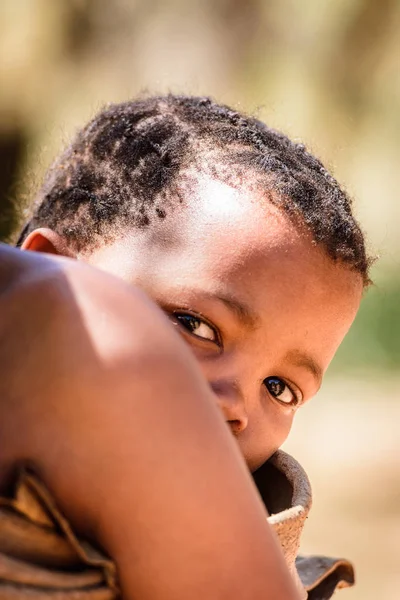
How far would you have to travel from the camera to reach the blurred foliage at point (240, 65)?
316 inches

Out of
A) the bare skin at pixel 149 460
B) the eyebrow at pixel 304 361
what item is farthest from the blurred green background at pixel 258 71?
the bare skin at pixel 149 460

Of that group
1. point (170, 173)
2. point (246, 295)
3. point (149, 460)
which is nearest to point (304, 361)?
point (246, 295)

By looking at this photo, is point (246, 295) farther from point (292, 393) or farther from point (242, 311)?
point (292, 393)

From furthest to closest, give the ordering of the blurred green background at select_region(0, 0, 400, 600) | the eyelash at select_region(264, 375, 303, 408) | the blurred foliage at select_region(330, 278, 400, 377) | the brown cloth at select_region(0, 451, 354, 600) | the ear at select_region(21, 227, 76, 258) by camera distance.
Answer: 1. the blurred foliage at select_region(330, 278, 400, 377)
2. the blurred green background at select_region(0, 0, 400, 600)
3. the ear at select_region(21, 227, 76, 258)
4. the eyelash at select_region(264, 375, 303, 408)
5. the brown cloth at select_region(0, 451, 354, 600)

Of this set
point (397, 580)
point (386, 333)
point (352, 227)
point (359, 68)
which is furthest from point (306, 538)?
point (359, 68)

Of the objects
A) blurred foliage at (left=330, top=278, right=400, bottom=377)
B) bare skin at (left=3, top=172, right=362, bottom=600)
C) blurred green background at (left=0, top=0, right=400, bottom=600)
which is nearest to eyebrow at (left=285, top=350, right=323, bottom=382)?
bare skin at (left=3, top=172, right=362, bottom=600)

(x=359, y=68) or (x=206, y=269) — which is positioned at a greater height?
(x=206, y=269)

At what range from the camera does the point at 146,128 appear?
82.5 inches

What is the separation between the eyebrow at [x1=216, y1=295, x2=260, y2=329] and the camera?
1662 mm

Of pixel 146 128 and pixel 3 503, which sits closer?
pixel 3 503

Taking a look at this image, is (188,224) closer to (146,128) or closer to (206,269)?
(206,269)

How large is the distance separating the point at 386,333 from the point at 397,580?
14.5 feet

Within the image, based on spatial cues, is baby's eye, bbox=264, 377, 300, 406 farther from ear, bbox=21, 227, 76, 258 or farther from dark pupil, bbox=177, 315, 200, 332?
ear, bbox=21, 227, 76, 258

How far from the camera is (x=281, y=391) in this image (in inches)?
73.3
